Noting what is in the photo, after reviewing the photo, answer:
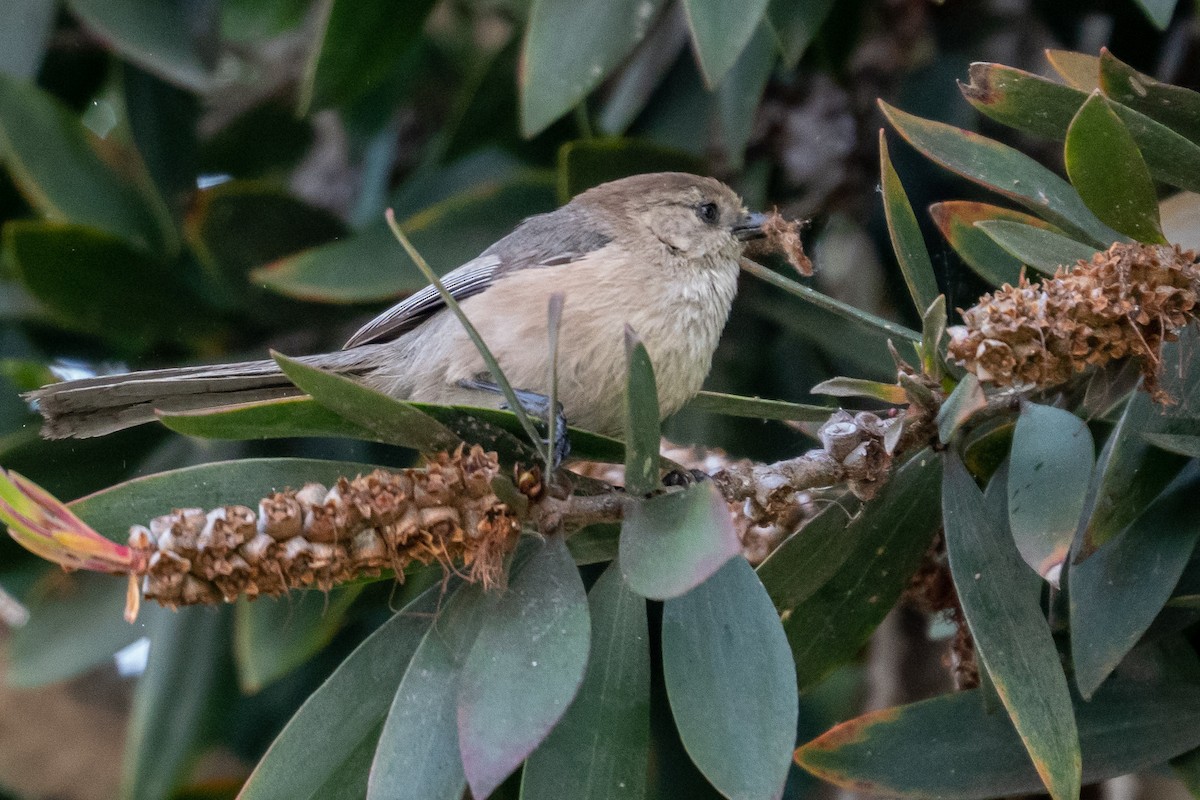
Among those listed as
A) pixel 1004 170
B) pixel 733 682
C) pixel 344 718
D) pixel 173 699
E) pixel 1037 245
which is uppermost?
pixel 1004 170

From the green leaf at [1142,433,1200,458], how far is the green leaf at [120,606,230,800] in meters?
2.51

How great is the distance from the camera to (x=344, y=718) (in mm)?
1778

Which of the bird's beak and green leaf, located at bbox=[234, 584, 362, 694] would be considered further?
the bird's beak

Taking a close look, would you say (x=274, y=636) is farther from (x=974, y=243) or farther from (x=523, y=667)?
(x=974, y=243)

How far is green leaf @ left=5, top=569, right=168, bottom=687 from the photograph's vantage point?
128 inches

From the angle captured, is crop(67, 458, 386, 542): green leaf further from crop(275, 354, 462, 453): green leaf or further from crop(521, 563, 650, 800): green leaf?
crop(521, 563, 650, 800): green leaf

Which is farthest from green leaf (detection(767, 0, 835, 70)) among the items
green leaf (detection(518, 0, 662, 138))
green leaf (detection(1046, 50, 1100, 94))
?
green leaf (detection(1046, 50, 1100, 94))

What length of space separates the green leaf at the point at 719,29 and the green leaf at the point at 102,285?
1.82 meters

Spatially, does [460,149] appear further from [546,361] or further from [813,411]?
[813,411]

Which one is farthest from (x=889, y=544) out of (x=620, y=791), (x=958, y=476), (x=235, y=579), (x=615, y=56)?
(x=615, y=56)

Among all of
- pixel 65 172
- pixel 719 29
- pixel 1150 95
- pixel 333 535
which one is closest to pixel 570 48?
pixel 719 29

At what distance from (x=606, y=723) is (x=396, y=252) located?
179 cm

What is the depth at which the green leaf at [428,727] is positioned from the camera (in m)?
1.58

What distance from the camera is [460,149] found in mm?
3697
